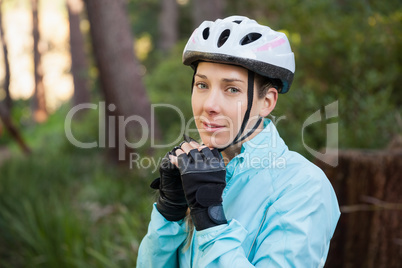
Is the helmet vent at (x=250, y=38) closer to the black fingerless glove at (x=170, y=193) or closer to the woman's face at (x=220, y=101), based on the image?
the woman's face at (x=220, y=101)

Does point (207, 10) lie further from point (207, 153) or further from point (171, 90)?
point (207, 153)

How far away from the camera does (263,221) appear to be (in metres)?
1.99

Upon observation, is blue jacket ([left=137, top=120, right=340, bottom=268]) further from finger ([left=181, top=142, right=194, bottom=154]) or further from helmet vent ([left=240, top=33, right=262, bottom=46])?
helmet vent ([left=240, top=33, right=262, bottom=46])

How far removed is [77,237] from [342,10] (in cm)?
641

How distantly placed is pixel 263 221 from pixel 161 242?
50 centimetres

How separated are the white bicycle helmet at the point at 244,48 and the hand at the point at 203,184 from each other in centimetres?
47

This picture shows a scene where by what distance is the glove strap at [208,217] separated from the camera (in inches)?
74.4

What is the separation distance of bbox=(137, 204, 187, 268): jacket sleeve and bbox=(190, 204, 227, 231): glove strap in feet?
0.89

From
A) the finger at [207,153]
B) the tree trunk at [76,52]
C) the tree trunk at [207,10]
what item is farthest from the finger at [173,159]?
the tree trunk at [76,52]

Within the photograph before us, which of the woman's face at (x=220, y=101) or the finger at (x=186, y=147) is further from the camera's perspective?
the woman's face at (x=220, y=101)

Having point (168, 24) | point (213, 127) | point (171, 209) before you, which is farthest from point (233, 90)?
point (168, 24)

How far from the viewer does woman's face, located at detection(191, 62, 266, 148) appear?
2.17 m

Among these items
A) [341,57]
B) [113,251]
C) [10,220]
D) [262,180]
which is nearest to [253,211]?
[262,180]

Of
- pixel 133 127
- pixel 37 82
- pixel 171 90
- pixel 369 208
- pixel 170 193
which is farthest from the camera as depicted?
pixel 37 82
